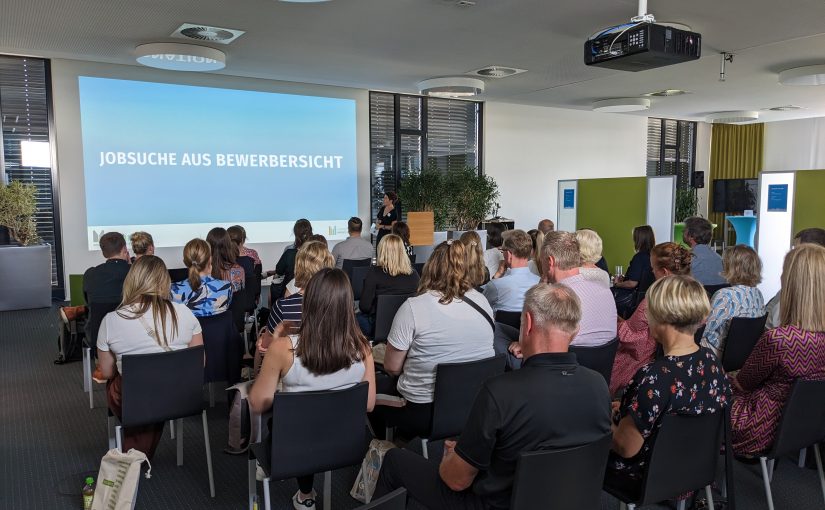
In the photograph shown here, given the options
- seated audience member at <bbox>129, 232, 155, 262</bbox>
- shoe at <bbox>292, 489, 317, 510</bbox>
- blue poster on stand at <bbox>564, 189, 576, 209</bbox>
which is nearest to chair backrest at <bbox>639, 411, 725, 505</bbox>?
shoe at <bbox>292, 489, 317, 510</bbox>

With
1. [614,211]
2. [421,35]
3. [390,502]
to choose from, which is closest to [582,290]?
[390,502]

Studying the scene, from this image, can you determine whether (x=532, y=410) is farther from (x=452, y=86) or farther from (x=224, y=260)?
(x=452, y=86)

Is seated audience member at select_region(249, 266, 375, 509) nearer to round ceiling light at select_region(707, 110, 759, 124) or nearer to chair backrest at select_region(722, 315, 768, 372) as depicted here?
chair backrest at select_region(722, 315, 768, 372)

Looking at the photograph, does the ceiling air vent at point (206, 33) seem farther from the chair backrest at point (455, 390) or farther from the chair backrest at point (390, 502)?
the chair backrest at point (390, 502)

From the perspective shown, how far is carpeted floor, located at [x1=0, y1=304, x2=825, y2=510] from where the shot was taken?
125 inches

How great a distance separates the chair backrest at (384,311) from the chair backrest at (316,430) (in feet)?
5.87

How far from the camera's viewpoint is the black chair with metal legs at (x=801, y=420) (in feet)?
8.20

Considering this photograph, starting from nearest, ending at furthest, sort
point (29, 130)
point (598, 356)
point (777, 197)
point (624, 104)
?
point (598, 356)
point (777, 197)
point (29, 130)
point (624, 104)

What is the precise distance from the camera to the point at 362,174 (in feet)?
35.6

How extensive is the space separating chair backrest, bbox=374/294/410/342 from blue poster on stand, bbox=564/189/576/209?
240 inches

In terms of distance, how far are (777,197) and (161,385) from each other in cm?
704

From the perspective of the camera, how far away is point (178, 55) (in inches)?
278

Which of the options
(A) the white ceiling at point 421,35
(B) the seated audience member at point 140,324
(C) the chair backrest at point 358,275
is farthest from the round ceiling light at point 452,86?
(B) the seated audience member at point 140,324

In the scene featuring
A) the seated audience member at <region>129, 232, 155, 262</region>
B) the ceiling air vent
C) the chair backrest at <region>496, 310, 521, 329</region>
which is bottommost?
the chair backrest at <region>496, 310, 521, 329</region>
